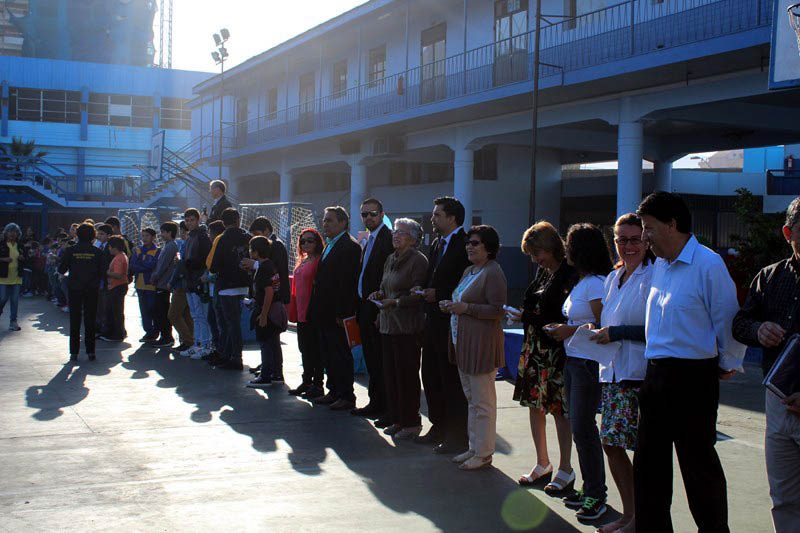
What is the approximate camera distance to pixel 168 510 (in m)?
5.21

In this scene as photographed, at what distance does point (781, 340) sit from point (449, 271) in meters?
3.37

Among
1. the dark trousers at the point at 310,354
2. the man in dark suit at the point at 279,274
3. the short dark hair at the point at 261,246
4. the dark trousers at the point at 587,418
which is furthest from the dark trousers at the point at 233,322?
the dark trousers at the point at 587,418

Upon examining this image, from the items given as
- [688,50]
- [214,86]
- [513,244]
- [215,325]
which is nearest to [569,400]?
[215,325]

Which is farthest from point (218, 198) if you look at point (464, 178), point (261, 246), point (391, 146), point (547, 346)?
point (391, 146)

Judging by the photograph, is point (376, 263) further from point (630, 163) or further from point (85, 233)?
point (630, 163)

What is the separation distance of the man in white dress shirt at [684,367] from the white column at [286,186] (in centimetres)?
2854

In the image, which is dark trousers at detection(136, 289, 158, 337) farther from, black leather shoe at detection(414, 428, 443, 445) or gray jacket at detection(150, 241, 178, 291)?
black leather shoe at detection(414, 428, 443, 445)

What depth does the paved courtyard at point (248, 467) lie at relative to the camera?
510cm

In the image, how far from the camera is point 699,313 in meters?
4.00

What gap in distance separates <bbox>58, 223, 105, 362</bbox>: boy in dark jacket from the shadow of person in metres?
0.28

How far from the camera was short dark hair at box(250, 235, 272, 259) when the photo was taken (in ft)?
31.0

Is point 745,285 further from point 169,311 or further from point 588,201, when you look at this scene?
point 588,201

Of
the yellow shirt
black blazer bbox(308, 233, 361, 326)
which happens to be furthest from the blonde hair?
the yellow shirt

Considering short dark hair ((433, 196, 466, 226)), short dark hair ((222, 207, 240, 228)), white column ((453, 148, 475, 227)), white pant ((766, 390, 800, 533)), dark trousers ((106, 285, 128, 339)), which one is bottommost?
dark trousers ((106, 285, 128, 339))
